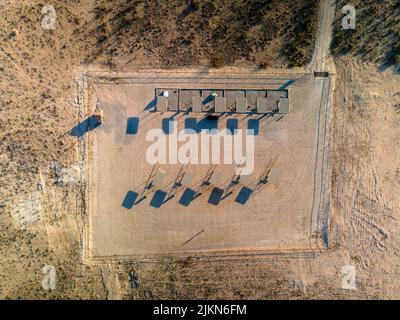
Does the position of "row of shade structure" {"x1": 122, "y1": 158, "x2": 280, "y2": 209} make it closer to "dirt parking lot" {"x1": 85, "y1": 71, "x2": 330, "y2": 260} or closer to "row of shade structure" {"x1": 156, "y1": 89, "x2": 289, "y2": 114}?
"dirt parking lot" {"x1": 85, "y1": 71, "x2": 330, "y2": 260}

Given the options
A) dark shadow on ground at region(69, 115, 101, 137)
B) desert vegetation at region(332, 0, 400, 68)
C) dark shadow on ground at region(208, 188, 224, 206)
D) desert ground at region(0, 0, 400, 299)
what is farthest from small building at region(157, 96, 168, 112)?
desert vegetation at region(332, 0, 400, 68)

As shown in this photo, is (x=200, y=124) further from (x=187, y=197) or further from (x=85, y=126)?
(x=85, y=126)

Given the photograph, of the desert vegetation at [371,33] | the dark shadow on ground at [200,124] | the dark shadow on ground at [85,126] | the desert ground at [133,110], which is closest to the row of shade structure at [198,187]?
the dark shadow on ground at [200,124]

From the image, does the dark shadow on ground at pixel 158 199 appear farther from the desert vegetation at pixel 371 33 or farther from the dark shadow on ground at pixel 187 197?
the desert vegetation at pixel 371 33

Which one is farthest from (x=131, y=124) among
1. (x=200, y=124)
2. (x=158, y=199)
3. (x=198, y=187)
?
(x=198, y=187)

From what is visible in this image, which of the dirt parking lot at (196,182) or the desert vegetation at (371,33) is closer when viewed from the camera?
the dirt parking lot at (196,182)
